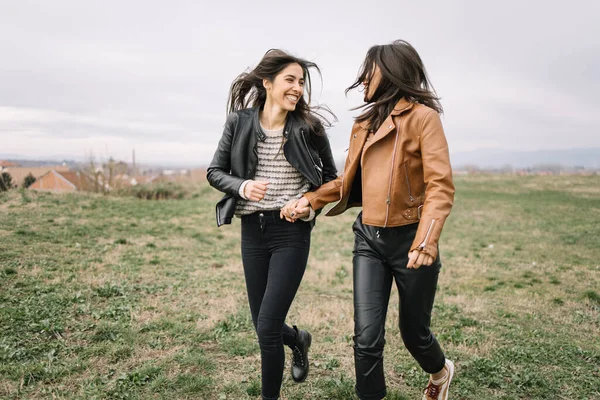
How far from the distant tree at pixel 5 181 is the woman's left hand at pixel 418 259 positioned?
1805 centimetres

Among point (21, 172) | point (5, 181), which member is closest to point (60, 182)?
point (21, 172)

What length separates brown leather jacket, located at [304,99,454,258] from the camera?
2879mm

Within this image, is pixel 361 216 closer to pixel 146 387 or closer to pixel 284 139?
pixel 284 139

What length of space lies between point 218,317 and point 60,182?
1689 centimetres

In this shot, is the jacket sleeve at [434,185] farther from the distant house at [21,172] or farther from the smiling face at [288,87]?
the distant house at [21,172]

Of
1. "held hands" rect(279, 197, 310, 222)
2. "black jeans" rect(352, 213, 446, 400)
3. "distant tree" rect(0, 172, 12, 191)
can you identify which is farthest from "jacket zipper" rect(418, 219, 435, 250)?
"distant tree" rect(0, 172, 12, 191)

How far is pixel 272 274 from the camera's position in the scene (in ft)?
11.0

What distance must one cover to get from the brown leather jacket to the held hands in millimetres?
418

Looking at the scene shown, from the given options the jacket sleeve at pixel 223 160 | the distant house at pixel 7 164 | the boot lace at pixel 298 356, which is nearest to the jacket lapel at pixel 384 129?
the jacket sleeve at pixel 223 160

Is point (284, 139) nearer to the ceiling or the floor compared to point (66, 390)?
nearer to the ceiling

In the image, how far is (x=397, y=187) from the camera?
122 inches

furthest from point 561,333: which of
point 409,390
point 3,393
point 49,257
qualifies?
point 49,257

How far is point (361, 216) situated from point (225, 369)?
209 cm

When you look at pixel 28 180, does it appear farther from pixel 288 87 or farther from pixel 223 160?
pixel 288 87
